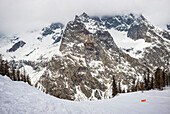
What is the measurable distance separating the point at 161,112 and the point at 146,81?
64225 mm

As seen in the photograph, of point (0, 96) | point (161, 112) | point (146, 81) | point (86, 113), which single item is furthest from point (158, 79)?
point (0, 96)

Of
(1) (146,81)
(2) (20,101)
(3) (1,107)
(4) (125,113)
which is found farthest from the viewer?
(1) (146,81)

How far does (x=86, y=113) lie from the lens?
10.2m

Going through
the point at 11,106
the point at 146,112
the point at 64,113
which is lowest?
the point at 146,112

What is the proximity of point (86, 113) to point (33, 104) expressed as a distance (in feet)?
11.6

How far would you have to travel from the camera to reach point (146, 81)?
73.0 metres

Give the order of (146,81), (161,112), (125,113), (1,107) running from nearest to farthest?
(1,107)
(125,113)
(161,112)
(146,81)

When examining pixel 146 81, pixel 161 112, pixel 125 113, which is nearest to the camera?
pixel 125 113

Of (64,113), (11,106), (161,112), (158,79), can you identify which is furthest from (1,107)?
(158,79)

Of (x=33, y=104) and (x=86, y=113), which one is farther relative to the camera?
(x=86, y=113)

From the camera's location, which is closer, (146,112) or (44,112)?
(44,112)

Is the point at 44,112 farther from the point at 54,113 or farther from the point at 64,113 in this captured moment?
the point at 64,113

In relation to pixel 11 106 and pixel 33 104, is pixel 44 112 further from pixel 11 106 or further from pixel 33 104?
pixel 11 106

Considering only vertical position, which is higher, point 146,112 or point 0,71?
point 0,71
